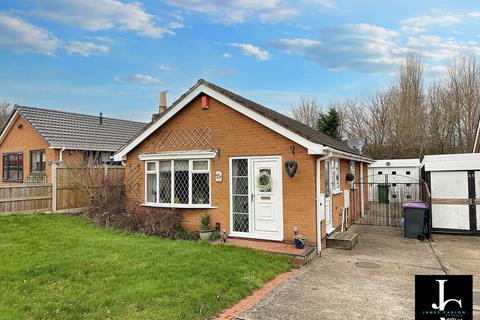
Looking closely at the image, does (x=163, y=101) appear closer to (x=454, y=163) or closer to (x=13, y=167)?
(x=454, y=163)

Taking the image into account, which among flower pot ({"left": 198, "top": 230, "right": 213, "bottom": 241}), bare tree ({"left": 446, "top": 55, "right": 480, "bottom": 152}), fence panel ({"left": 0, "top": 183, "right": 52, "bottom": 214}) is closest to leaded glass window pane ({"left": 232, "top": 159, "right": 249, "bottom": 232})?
flower pot ({"left": 198, "top": 230, "right": 213, "bottom": 241})

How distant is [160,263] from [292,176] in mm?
3980

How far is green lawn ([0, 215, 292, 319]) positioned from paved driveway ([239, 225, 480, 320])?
0.75m

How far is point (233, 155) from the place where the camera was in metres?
9.78

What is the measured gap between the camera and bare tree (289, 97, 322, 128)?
3331 centimetres

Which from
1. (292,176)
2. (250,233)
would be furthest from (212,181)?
(292,176)

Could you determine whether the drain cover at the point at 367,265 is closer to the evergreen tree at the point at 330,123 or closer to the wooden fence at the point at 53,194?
the wooden fence at the point at 53,194

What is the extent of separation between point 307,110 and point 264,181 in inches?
1018

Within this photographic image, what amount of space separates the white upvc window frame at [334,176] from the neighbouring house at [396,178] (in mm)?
9713

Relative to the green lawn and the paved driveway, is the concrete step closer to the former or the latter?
the paved driveway

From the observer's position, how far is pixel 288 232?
891 centimetres

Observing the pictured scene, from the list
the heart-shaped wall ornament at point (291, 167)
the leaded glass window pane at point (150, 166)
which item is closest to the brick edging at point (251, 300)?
the heart-shaped wall ornament at point (291, 167)

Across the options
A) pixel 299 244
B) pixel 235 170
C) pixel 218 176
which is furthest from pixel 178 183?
pixel 299 244

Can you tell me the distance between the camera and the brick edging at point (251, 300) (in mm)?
4855
